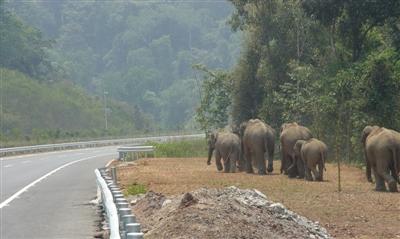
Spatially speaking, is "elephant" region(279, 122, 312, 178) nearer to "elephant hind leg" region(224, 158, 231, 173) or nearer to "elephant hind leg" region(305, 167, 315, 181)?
"elephant hind leg" region(305, 167, 315, 181)

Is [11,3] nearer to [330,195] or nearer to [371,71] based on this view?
[371,71]

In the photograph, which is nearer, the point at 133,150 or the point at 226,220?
the point at 226,220

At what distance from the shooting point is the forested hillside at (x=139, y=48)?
130750 mm

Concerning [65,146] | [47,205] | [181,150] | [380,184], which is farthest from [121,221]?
[65,146]

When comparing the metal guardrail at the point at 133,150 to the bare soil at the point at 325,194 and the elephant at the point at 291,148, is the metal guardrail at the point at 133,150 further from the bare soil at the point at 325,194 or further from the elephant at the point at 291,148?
the elephant at the point at 291,148

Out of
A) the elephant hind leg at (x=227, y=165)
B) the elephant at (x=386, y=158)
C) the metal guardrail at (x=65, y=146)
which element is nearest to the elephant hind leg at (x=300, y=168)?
the elephant hind leg at (x=227, y=165)

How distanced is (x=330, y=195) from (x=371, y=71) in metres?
13.0

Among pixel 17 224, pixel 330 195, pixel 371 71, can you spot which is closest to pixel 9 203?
pixel 17 224

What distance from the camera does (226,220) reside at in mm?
11086

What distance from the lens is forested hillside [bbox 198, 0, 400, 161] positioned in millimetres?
31094

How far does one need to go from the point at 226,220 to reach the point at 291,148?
15715 mm

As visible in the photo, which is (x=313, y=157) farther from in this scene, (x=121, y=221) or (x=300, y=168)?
(x=121, y=221)

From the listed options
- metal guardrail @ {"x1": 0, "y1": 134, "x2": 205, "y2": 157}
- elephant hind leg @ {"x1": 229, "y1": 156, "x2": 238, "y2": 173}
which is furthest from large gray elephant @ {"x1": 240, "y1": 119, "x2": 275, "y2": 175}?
metal guardrail @ {"x1": 0, "y1": 134, "x2": 205, "y2": 157}

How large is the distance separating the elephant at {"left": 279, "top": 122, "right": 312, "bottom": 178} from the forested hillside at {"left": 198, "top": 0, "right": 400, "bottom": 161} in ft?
6.33
